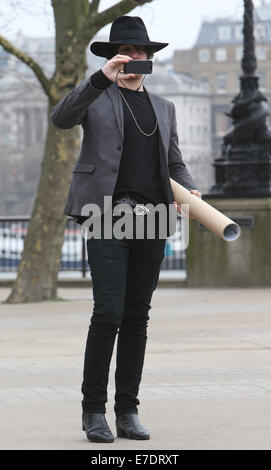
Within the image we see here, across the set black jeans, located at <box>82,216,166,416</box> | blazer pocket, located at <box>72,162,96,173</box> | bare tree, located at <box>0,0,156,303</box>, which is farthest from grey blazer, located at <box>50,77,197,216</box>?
bare tree, located at <box>0,0,156,303</box>

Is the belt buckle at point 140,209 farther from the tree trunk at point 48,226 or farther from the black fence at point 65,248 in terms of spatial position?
the black fence at point 65,248

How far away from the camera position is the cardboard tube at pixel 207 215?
5.22m

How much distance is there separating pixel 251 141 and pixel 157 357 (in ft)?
26.4

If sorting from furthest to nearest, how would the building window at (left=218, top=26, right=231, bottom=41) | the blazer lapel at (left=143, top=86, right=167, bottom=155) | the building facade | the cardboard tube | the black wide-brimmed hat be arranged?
the building window at (left=218, top=26, right=231, bottom=41), the building facade, the blazer lapel at (left=143, top=86, right=167, bottom=155), the black wide-brimmed hat, the cardboard tube

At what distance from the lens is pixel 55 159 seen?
14023 mm

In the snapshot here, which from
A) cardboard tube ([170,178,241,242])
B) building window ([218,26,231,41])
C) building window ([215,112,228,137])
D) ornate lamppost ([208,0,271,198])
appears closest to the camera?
cardboard tube ([170,178,241,242])

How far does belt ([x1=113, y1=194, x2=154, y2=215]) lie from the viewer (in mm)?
5527

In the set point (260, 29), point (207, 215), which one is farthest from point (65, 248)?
point (207, 215)

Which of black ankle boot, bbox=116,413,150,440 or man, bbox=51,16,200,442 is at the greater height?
man, bbox=51,16,200,442

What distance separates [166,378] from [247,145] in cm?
907

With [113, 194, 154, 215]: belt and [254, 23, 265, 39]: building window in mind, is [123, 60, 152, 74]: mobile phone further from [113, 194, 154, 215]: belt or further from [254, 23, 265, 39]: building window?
[254, 23, 265, 39]: building window

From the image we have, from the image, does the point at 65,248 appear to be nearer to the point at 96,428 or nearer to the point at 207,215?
the point at 96,428

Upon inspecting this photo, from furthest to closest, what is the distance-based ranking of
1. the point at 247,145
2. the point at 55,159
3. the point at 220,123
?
the point at 220,123, the point at 247,145, the point at 55,159

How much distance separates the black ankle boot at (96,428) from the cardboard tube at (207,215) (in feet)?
3.29
